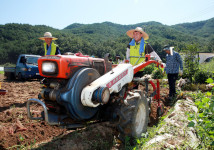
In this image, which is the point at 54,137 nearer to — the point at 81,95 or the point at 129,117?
the point at 81,95

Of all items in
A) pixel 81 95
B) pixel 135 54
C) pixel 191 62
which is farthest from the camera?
pixel 191 62

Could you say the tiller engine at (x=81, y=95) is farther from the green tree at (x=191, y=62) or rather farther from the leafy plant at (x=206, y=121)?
the green tree at (x=191, y=62)

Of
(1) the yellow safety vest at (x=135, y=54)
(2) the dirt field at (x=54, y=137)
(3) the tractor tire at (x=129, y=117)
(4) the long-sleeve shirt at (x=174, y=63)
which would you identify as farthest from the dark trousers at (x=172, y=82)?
(2) the dirt field at (x=54, y=137)

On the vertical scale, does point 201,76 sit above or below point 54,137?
above

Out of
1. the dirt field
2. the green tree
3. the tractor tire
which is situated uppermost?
the green tree

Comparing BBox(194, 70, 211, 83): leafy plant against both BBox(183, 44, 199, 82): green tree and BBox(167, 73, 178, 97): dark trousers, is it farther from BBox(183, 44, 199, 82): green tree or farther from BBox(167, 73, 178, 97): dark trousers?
BBox(167, 73, 178, 97): dark trousers

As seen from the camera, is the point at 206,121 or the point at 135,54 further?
the point at 135,54

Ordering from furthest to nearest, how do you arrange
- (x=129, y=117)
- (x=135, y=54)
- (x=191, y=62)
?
(x=191, y=62)
(x=135, y=54)
(x=129, y=117)

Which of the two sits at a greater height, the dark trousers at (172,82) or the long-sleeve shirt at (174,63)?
the long-sleeve shirt at (174,63)

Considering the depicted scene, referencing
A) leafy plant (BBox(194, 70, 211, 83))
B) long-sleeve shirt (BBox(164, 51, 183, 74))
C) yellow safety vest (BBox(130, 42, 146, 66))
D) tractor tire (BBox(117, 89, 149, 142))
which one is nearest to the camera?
tractor tire (BBox(117, 89, 149, 142))

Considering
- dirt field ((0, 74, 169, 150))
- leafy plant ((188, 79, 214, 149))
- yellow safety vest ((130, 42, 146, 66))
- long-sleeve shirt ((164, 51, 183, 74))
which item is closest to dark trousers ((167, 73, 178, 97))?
long-sleeve shirt ((164, 51, 183, 74))

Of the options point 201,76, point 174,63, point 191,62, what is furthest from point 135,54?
point 201,76

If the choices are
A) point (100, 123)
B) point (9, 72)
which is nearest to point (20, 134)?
point (100, 123)

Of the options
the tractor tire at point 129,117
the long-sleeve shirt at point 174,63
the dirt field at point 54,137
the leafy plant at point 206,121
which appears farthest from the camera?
the long-sleeve shirt at point 174,63
